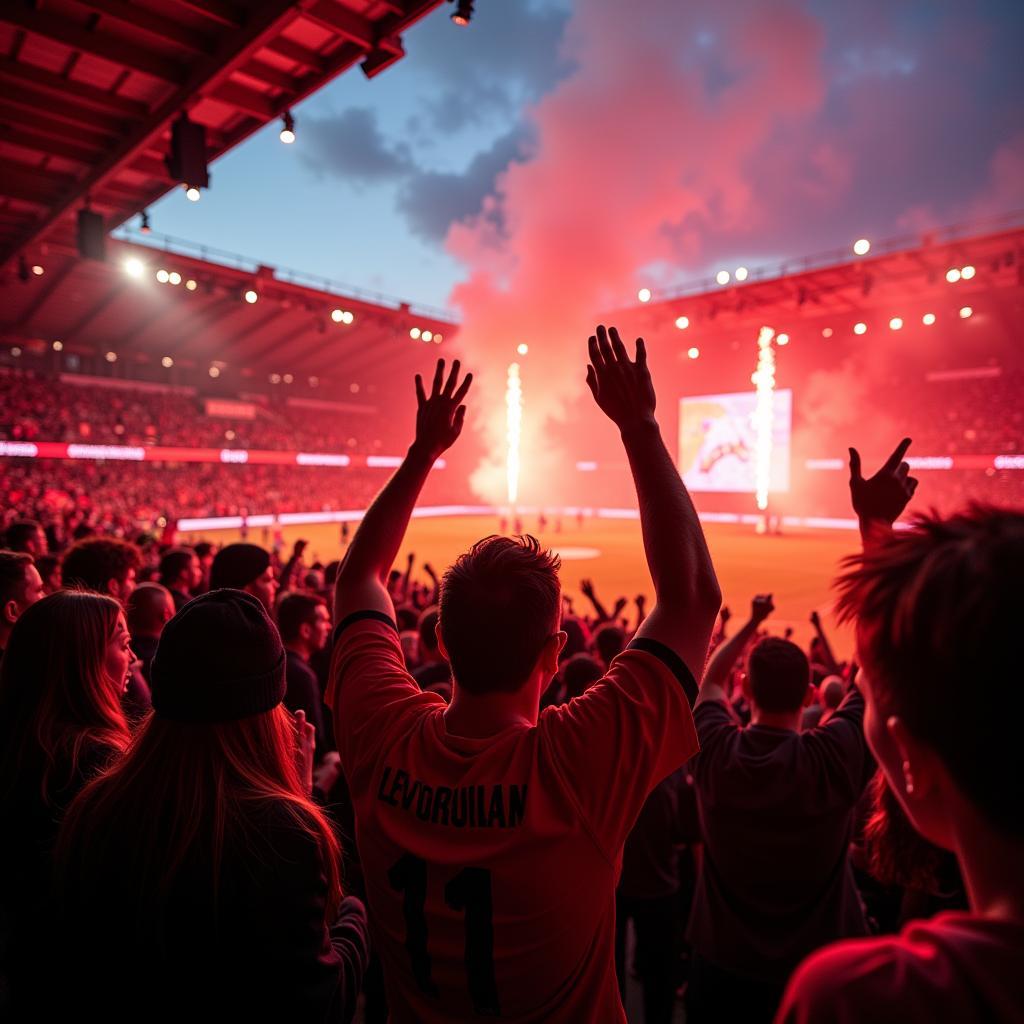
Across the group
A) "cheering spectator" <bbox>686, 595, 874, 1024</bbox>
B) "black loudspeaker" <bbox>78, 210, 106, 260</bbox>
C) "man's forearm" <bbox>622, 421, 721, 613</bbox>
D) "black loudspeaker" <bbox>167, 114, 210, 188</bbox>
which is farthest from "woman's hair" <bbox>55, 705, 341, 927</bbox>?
"black loudspeaker" <bbox>78, 210, 106, 260</bbox>

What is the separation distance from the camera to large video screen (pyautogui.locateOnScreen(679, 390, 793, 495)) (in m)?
37.7

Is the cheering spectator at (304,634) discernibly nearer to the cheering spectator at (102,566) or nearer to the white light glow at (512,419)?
the cheering spectator at (102,566)

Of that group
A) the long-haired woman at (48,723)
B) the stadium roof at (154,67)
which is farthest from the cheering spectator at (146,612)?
the stadium roof at (154,67)

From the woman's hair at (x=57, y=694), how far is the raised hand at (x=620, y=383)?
193 cm

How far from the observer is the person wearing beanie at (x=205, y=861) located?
135 cm

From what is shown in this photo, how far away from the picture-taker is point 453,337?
4159 cm

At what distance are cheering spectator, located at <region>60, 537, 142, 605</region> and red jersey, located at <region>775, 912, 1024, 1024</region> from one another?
5138 mm

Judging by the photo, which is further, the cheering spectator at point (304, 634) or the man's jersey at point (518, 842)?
the cheering spectator at point (304, 634)

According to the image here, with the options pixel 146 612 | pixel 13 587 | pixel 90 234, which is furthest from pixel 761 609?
pixel 90 234

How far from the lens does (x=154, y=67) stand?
761 centimetres

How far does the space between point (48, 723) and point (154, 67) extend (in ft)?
27.8

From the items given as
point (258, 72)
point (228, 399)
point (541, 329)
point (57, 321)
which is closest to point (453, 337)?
point (541, 329)

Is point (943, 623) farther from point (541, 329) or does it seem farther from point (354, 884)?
point (541, 329)

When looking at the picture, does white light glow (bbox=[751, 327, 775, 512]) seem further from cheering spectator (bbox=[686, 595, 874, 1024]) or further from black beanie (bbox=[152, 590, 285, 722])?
black beanie (bbox=[152, 590, 285, 722])
